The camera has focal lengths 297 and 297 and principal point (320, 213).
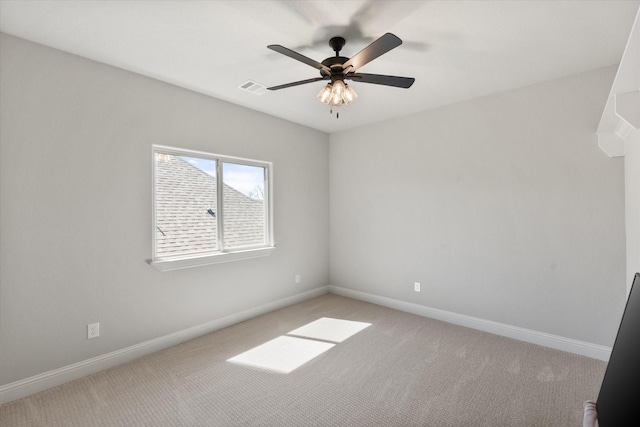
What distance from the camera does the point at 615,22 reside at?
2.01 meters

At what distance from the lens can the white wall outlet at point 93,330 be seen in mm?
2488

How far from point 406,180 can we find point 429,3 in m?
2.34

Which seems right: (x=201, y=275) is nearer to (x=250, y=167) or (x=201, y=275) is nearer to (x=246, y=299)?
(x=246, y=299)

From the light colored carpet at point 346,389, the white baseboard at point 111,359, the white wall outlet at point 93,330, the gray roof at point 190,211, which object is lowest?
the light colored carpet at point 346,389

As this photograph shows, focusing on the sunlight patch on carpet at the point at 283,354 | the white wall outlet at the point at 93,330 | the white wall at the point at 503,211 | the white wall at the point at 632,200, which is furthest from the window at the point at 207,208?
the white wall at the point at 632,200

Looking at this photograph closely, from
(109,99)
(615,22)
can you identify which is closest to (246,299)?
(109,99)

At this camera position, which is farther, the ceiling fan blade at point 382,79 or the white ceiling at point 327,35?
the ceiling fan blade at point 382,79

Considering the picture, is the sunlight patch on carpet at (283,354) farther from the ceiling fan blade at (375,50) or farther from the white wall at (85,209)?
the ceiling fan blade at (375,50)

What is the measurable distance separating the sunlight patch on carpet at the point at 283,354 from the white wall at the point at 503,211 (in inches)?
62.6

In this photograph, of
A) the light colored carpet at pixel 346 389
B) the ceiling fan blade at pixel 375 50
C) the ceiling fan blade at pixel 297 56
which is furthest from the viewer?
the light colored carpet at pixel 346 389

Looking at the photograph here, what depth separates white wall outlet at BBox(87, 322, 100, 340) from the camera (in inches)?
98.0

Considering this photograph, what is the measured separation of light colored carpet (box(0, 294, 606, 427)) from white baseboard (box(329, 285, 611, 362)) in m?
0.09

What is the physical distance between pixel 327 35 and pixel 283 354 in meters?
2.75

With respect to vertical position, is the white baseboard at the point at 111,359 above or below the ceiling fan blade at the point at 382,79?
below
